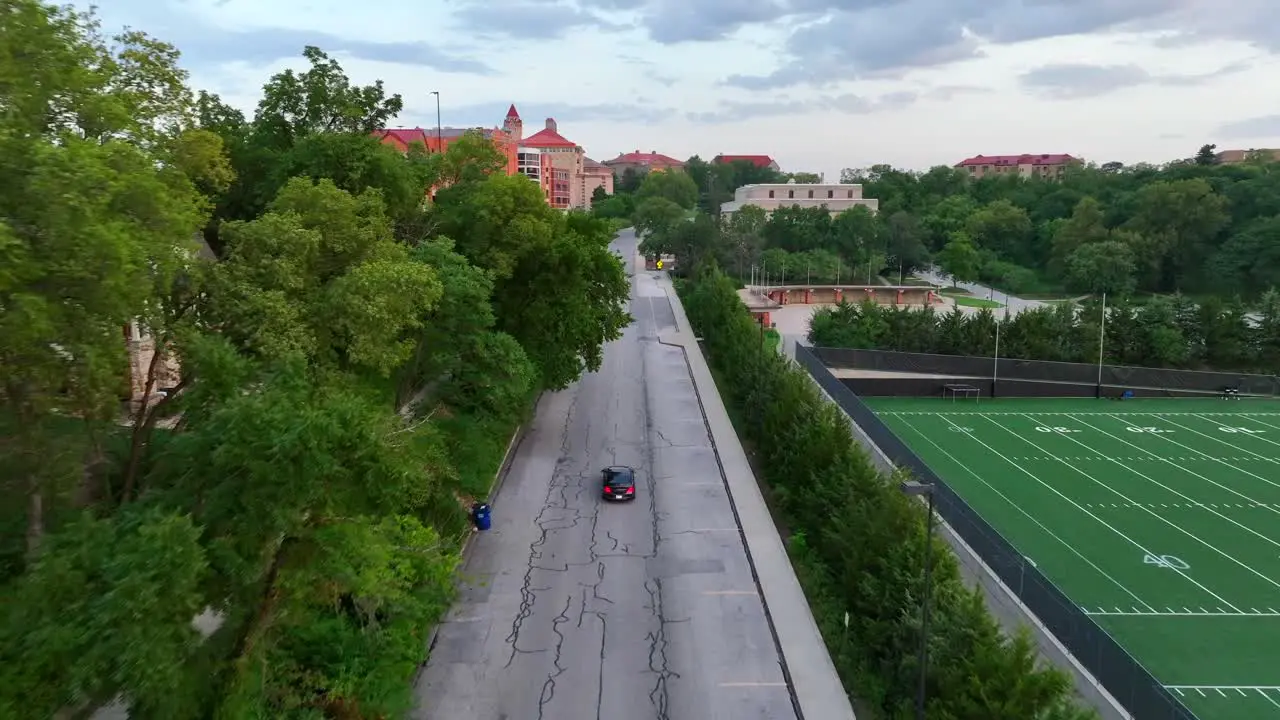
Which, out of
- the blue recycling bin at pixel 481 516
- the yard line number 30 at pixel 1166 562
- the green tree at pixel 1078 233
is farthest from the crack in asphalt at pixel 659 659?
the green tree at pixel 1078 233

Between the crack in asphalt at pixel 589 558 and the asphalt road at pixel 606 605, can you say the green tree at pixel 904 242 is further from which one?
the asphalt road at pixel 606 605

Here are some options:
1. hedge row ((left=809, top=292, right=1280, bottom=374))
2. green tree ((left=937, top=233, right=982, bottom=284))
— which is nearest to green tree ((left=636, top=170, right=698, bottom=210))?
green tree ((left=937, top=233, right=982, bottom=284))

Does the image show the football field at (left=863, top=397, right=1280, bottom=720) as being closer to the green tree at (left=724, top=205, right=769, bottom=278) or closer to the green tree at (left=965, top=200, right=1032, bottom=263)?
the green tree at (left=724, top=205, right=769, bottom=278)

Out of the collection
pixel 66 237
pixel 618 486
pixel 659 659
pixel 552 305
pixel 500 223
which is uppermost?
pixel 500 223

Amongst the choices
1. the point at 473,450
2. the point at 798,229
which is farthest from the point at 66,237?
the point at 798,229

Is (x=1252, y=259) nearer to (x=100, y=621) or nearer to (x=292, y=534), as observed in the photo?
(x=292, y=534)
